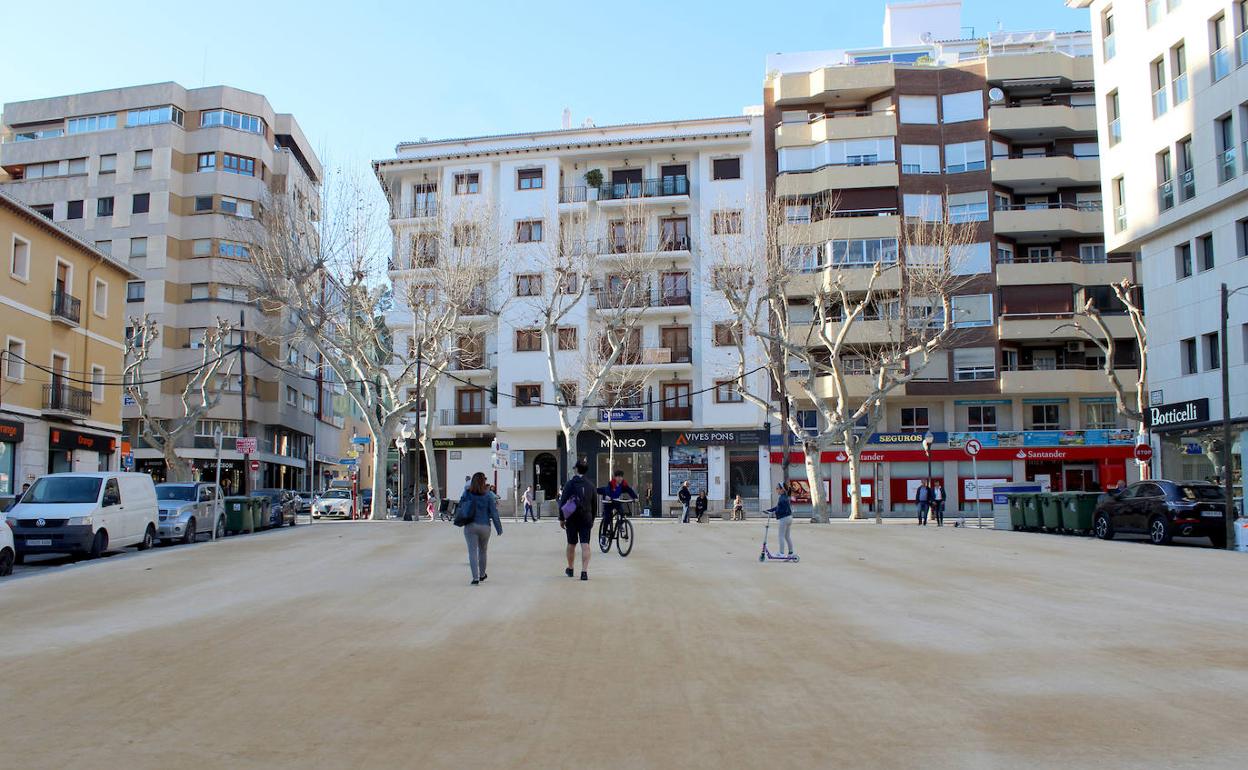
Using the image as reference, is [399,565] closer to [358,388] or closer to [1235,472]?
[1235,472]

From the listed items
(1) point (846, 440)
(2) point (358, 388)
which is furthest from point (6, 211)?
(1) point (846, 440)

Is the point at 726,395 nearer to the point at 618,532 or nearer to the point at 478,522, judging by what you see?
the point at 618,532

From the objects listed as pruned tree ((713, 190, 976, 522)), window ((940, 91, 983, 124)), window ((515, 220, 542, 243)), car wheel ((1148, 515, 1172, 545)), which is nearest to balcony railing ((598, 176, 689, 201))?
window ((515, 220, 542, 243))

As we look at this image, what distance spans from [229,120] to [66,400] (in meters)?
30.7

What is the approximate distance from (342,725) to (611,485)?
1415cm

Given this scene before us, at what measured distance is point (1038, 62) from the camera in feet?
167

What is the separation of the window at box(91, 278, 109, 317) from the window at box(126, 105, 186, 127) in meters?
24.1

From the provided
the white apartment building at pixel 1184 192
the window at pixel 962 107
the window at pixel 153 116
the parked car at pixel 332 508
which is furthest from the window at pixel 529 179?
the white apartment building at pixel 1184 192

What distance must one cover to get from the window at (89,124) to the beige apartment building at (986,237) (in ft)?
129

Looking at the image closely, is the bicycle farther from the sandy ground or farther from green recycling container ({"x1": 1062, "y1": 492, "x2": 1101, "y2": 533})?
green recycling container ({"x1": 1062, "y1": 492, "x2": 1101, "y2": 533})

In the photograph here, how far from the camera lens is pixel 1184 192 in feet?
102

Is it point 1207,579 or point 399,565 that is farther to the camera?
point 399,565

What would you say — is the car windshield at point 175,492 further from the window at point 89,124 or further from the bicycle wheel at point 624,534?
the window at point 89,124

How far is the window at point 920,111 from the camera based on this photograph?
51.6m
